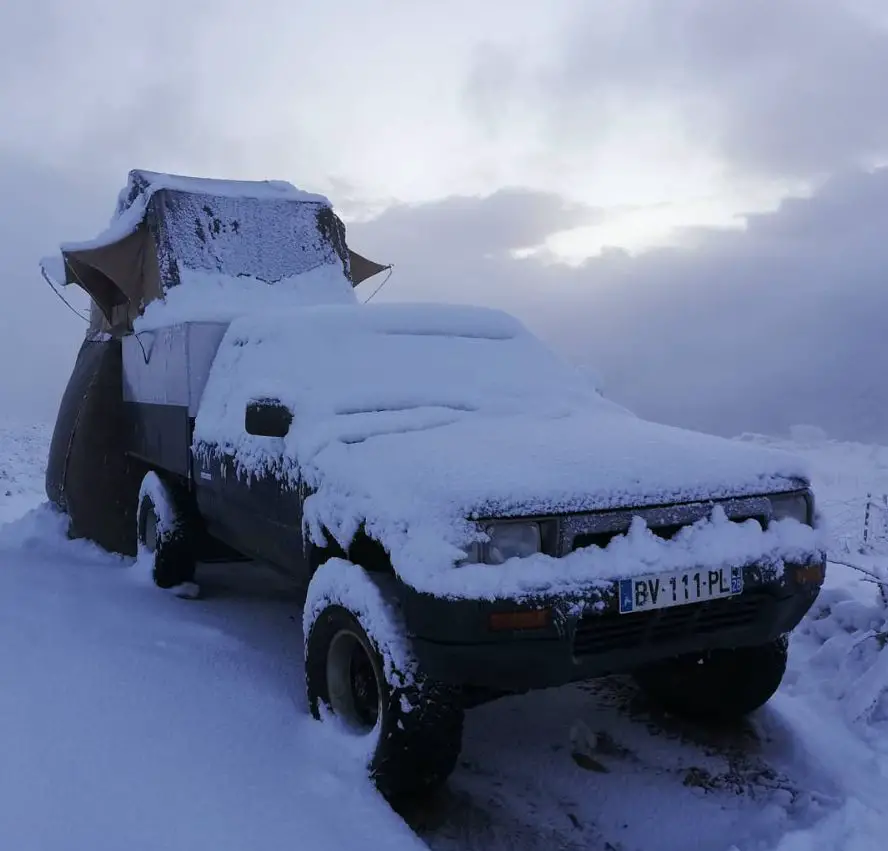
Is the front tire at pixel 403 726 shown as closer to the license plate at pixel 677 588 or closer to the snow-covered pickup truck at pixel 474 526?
the snow-covered pickup truck at pixel 474 526

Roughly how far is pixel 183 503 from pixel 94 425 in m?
1.78

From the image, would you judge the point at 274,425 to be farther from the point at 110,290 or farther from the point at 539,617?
the point at 110,290

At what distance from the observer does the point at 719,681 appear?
3.59 meters

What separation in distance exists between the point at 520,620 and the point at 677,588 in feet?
1.89

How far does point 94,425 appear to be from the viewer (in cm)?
672

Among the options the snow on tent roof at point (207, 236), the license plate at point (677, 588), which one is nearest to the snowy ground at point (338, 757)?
the license plate at point (677, 588)

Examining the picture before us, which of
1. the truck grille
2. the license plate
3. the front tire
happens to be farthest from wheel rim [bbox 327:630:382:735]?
the license plate

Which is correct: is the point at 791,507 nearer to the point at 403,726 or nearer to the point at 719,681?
the point at 719,681

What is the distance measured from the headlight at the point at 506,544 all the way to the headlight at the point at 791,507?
3.46 feet

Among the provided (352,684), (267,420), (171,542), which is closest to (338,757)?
(352,684)

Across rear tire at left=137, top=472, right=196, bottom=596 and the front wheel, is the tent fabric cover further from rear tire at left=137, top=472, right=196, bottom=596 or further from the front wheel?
the front wheel

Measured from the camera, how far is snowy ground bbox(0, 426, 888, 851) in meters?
2.45

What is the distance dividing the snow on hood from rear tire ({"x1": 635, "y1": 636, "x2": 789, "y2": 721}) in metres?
0.81

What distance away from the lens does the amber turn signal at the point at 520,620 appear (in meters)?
2.49
